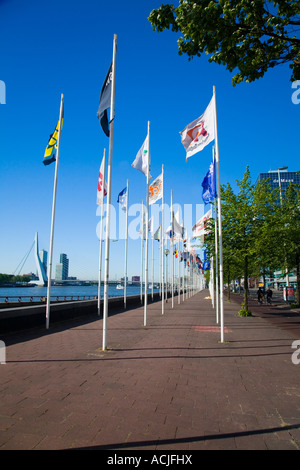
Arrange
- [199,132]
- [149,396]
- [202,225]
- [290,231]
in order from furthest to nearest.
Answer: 1. [290,231]
2. [202,225]
3. [199,132]
4. [149,396]

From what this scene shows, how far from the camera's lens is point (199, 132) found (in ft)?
38.4

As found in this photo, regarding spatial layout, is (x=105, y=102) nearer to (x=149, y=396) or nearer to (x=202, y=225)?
(x=149, y=396)

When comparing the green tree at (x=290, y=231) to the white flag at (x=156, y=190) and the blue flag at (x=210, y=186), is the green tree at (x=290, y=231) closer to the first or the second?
the blue flag at (x=210, y=186)

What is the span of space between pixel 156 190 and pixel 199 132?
21.5ft

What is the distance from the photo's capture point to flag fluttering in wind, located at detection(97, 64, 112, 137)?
10117 millimetres

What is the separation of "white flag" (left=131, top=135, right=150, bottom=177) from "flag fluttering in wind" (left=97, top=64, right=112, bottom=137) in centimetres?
435

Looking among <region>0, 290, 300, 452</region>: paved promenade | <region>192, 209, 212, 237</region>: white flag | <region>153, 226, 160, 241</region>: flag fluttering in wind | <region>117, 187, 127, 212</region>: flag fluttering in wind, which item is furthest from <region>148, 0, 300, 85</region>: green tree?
<region>153, 226, 160, 241</region>: flag fluttering in wind

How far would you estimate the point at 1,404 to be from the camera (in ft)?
15.8

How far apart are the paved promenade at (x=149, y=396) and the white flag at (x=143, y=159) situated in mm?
8281

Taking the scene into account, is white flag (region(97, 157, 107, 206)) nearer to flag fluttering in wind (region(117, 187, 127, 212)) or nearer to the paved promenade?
flag fluttering in wind (region(117, 187, 127, 212))

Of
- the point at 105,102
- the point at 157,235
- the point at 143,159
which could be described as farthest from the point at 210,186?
the point at 157,235

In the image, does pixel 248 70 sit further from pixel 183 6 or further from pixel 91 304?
pixel 91 304

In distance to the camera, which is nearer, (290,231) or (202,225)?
(202,225)
